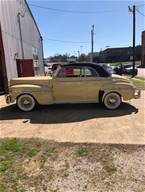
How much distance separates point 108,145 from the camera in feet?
16.9

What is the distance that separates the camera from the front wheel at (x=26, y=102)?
8.43 metres

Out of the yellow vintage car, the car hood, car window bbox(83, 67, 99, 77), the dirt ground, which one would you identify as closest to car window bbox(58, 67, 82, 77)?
the yellow vintage car

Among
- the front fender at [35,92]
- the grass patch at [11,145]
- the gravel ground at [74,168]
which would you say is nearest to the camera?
the gravel ground at [74,168]

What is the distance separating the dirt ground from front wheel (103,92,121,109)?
0.67ft

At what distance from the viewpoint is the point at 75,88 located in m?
8.46

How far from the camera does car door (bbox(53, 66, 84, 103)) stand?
8438 mm

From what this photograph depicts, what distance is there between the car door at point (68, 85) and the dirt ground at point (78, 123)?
0.43 meters

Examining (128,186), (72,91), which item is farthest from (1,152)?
(72,91)

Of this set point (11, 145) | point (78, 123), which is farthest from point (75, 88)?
point (11, 145)

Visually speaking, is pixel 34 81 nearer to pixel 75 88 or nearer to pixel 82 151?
pixel 75 88

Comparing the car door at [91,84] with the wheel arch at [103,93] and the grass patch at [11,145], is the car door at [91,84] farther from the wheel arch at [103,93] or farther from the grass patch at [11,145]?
the grass patch at [11,145]

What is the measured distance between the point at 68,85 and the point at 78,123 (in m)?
1.95

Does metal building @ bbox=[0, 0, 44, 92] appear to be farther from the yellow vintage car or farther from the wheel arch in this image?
the wheel arch

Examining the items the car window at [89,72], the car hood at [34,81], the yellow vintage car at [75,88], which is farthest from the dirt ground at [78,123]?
the car window at [89,72]
